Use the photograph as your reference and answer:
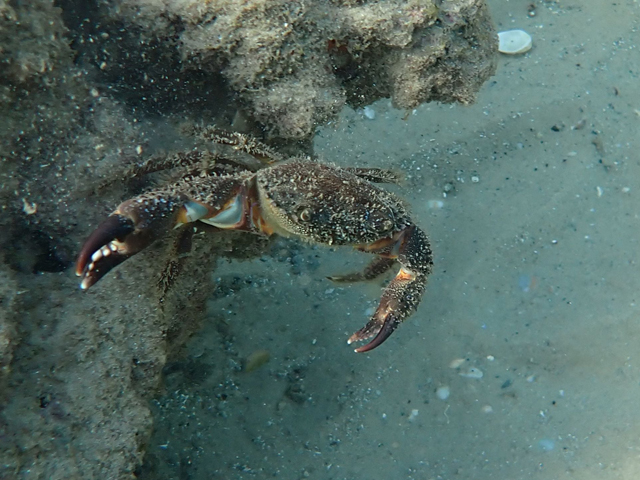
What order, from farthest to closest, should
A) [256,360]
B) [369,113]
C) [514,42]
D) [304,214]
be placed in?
1. [514,42]
2. [369,113]
3. [256,360]
4. [304,214]

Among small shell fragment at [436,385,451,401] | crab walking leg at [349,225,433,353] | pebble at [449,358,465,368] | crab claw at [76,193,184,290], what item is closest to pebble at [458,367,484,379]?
pebble at [449,358,465,368]

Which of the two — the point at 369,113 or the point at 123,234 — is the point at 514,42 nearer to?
the point at 369,113

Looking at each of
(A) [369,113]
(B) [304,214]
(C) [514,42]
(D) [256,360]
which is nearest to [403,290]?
(B) [304,214]

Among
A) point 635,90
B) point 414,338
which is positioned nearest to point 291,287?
point 414,338

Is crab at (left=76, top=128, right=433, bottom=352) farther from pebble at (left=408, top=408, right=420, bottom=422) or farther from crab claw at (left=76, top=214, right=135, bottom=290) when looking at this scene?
pebble at (left=408, top=408, right=420, bottom=422)

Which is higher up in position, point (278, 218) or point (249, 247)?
point (278, 218)

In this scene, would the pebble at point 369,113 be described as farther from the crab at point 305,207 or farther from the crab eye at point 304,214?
the crab eye at point 304,214

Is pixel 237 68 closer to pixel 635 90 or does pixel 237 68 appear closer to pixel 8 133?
pixel 8 133
